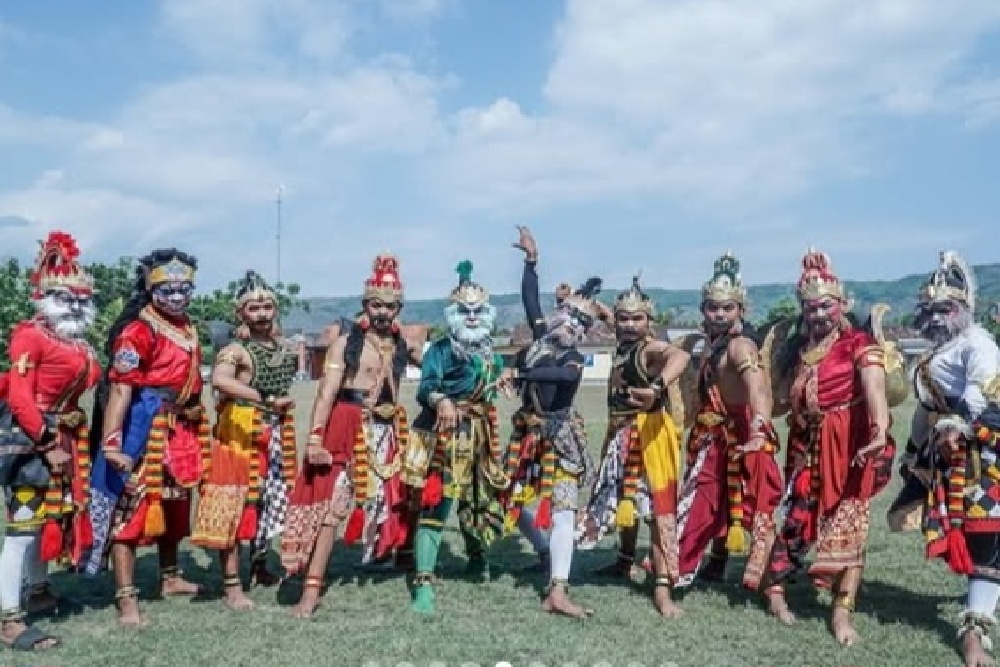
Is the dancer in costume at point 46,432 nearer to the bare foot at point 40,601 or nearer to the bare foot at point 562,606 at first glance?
the bare foot at point 40,601

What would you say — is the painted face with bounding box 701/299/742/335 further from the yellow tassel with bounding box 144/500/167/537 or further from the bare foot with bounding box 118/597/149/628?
the bare foot with bounding box 118/597/149/628

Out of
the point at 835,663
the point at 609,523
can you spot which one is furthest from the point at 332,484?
the point at 835,663

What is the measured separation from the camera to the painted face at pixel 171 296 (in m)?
6.27

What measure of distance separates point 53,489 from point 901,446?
14.4m

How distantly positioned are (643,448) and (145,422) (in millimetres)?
3424

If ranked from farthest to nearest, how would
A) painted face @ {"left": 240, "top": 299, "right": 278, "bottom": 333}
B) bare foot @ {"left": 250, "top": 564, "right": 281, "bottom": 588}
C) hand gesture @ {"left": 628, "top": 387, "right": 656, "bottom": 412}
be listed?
bare foot @ {"left": 250, "top": 564, "right": 281, "bottom": 588} < painted face @ {"left": 240, "top": 299, "right": 278, "bottom": 333} < hand gesture @ {"left": 628, "top": 387, "right": 656, "bottom": 412}

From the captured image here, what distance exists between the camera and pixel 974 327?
5684 mm

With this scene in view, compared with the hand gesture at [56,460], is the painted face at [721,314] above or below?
above

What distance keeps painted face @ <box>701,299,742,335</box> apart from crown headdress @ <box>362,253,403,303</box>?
7.24ft

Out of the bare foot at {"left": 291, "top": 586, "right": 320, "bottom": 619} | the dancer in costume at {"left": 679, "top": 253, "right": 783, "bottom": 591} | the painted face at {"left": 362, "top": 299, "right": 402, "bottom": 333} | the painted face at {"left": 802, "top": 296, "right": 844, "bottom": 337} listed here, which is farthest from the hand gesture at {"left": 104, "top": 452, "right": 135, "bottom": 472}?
the painted face at {"left": 802, "top": 296, "right": 844, "bottom": 337}

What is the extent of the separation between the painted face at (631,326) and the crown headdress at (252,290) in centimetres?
251

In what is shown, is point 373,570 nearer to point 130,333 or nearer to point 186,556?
point 186,556

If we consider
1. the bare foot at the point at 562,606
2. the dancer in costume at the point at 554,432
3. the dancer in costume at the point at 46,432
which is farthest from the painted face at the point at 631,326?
the dancer in costume at the point at 46,432

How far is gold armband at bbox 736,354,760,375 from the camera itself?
6242 millimetres
